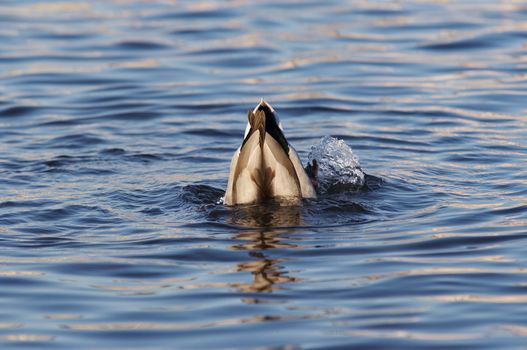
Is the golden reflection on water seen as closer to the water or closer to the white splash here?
the water

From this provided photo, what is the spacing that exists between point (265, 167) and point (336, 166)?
156cm

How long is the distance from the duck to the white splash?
0.91 meters

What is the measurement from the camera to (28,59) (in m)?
14.5

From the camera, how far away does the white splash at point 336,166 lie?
906 centimetres

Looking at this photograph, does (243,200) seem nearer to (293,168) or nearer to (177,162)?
(293,168)

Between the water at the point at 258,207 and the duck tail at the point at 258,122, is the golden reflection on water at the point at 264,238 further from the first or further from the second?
the duck tail at the point at 258,122

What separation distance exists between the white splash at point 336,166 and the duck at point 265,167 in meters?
0.91

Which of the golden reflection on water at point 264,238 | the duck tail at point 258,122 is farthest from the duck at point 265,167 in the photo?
the golden reflection on water at point 264,238

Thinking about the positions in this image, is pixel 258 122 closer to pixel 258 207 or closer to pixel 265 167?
pixel 265 167

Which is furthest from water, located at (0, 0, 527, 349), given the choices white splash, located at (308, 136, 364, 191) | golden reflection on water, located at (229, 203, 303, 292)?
white splash, located at (308, 136, 364, 191)

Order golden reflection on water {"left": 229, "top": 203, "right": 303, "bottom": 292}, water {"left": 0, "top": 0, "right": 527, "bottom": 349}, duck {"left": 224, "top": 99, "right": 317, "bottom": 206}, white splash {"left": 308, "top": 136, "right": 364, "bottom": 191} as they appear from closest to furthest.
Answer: water {"left": 0, "top": 0, "right": 527, "bottom": 349} → golden reflection on water {"left": 229, "top": 203, "right": 303, "bottom": 292} → duck {"left": 224, "top": 99, "right": 317, "bottom": 206} → white splash {"left": 308, "top": 136, "right": 364, "bottom": 191}

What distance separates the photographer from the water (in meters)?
5.98

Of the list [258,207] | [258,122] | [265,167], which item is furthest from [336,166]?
[258,122]

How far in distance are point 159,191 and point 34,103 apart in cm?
401
